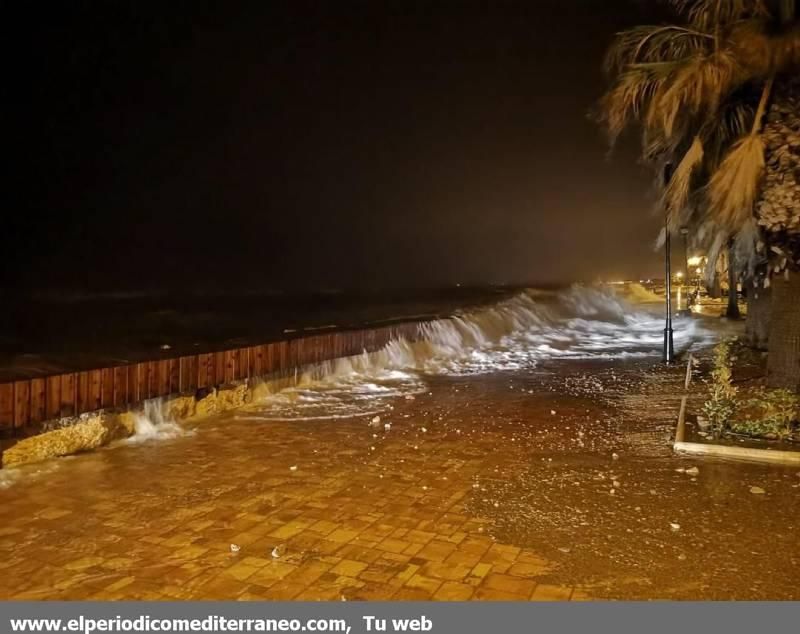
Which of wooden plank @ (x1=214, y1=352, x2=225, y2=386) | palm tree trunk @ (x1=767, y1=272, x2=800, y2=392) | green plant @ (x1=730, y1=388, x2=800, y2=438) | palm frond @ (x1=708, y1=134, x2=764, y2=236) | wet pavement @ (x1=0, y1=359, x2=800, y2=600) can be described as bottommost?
wet pavement @ (x1=0, y1=359, x2=800, y2=600)

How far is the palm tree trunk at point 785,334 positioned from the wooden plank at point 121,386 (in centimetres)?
992

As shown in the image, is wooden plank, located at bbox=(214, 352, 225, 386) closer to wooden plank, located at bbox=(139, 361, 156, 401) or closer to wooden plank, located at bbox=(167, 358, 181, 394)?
wooden plank, located at bbox=(167, 358, 181, 394)

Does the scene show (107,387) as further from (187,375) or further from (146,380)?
(187,375)

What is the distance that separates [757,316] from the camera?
669 inches

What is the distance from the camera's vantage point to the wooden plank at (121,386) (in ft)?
31.1

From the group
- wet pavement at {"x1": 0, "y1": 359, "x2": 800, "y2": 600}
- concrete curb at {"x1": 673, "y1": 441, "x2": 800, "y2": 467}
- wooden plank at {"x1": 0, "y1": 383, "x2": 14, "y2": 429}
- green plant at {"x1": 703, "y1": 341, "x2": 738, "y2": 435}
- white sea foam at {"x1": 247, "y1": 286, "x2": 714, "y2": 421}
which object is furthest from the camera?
white sea foam at {"x1": 247, "y1": 286, "x2": 714, "y2": 421}

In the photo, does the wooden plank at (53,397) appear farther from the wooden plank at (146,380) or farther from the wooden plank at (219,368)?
the wooden plank at (219,368)

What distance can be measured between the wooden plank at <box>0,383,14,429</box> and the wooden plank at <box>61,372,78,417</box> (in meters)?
0.66

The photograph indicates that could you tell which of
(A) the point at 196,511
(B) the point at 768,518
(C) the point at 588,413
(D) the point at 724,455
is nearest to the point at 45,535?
(A) the point at 196,511

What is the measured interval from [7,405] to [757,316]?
16517 mm

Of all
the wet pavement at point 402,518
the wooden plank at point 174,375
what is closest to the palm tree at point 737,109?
the wet pavement at point 402,518

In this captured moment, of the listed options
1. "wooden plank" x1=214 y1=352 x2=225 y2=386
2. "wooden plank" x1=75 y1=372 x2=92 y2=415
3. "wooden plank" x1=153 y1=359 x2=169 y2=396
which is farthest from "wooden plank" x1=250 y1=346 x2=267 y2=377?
"wooden plank" x1=75 y1=372 x2=92 y2=415

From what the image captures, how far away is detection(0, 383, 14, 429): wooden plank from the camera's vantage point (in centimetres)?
800

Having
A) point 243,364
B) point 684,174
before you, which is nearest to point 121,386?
point 243,364
